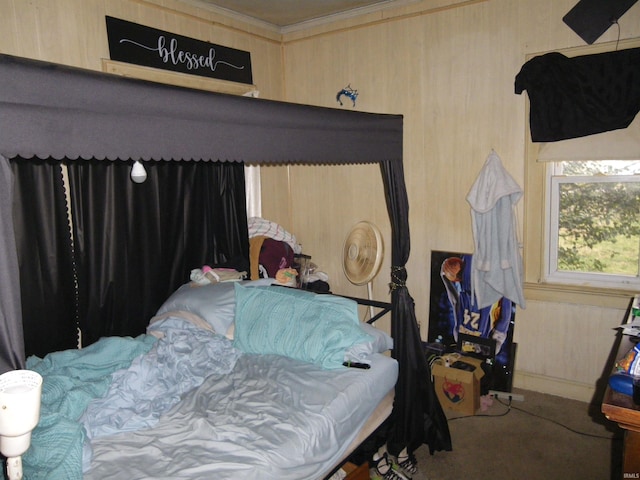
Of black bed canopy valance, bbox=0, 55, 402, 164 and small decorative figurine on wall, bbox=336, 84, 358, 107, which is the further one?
small decorative figurine on wall, bbox=336, 84, 358, 107

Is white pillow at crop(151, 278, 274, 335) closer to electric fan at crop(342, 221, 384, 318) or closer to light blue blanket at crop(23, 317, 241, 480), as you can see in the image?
light blue blanket at crop(23, 317, 241, 480)

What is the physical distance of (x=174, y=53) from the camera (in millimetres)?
3387

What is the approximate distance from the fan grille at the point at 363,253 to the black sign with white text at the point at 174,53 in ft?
5.73

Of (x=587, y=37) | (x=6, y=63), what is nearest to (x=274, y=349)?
(x=6, y=63)

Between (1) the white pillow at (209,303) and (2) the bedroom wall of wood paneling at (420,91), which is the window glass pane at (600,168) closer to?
(2) the bedroom wall of wood paneling at (420,91)

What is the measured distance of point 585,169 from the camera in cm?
317

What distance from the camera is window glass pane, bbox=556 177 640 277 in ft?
10.0

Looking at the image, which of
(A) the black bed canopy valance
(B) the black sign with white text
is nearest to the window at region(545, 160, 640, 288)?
(A) the black bed canopy valance

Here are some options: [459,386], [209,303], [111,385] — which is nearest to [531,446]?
[459,386]

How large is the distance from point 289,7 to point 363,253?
85.3 inches

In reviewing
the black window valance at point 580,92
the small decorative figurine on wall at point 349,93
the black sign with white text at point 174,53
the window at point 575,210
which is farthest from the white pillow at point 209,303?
the black window valance at point 580,92

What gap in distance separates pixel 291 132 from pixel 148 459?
4.77 ft

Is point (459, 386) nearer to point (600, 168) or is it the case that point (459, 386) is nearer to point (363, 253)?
point (363, 253)

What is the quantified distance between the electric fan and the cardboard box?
850 mm
